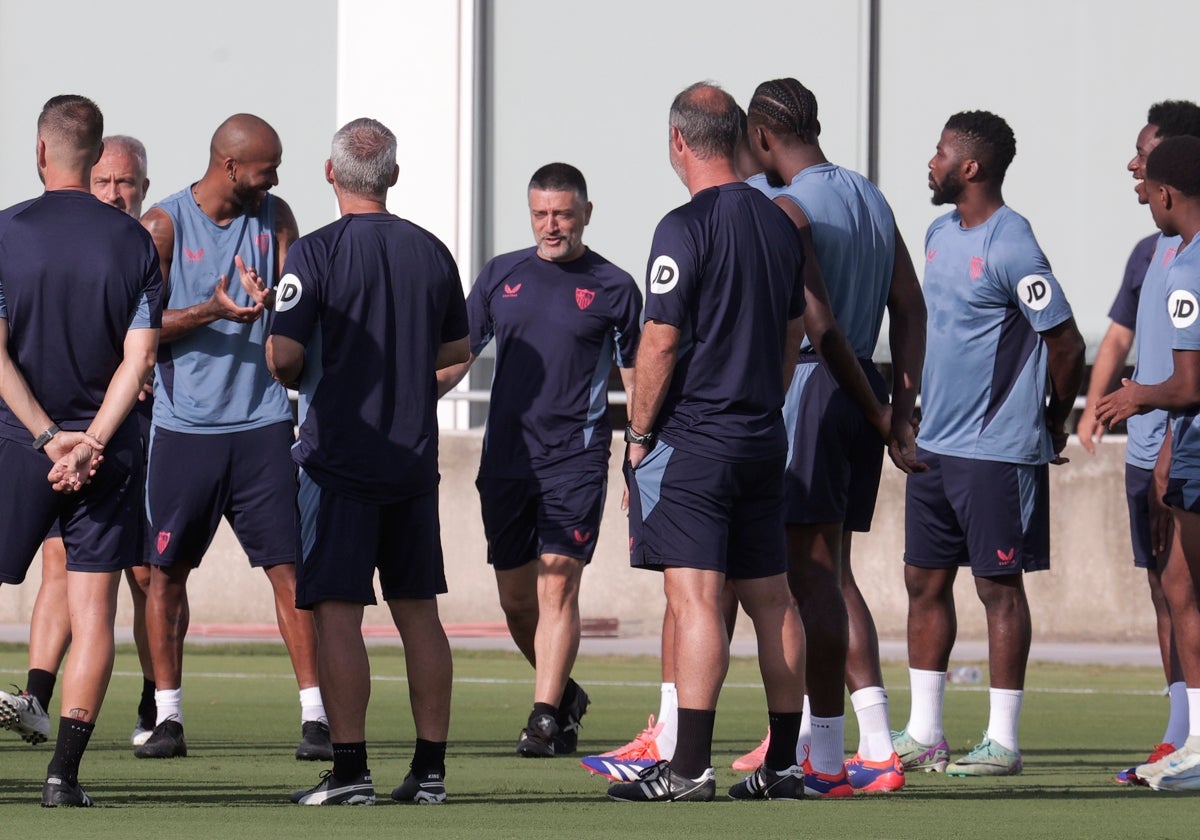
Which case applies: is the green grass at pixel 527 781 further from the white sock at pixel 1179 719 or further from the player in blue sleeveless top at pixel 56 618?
the white sock at pixel 1179 719

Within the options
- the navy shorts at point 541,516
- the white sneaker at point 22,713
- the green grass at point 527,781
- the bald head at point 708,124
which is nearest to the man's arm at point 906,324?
the bald head at point 708,124

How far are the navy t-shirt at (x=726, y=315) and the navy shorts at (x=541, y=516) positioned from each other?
248cm

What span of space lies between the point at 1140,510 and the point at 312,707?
344 cm

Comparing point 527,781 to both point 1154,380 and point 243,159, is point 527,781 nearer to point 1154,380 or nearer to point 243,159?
point 243,159

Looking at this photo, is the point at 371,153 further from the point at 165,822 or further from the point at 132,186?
the point at 132,186

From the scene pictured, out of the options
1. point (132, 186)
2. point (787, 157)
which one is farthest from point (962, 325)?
point (132, 186)

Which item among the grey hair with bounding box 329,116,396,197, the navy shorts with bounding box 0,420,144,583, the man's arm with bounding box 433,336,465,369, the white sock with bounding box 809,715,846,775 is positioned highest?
the grey hair with bounding box 329,116,396,197

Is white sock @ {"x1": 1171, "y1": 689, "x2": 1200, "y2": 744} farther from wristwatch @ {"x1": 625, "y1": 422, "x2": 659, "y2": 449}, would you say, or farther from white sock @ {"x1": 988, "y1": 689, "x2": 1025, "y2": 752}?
wristwatch @ {"x1": 625, "y1": 422, "x2": 659, "y2": 449}

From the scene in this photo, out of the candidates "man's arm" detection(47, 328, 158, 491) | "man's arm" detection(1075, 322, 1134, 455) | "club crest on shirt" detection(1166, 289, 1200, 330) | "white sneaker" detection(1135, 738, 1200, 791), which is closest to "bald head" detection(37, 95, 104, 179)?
"man's arm" detection(47, 328, 158, 491)

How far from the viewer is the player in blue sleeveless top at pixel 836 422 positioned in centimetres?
716

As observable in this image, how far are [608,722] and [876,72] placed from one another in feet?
25.0

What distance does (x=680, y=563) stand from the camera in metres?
6.76

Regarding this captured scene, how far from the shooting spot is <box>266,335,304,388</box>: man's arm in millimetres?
6672

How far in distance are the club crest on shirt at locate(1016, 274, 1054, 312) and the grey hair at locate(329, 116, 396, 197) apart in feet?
8.31
